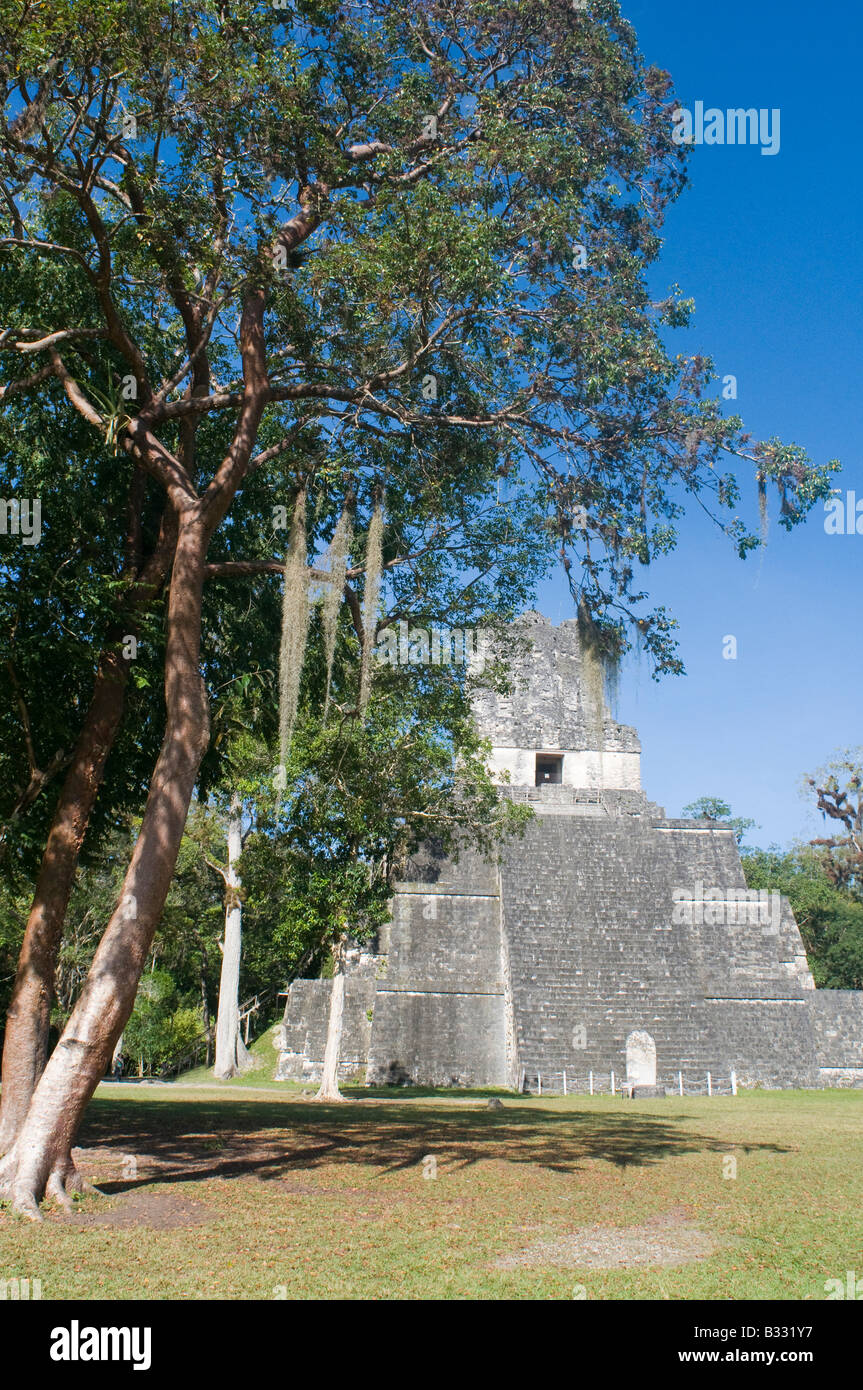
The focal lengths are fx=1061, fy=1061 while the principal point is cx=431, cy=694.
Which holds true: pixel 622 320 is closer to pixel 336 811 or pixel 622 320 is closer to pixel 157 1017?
pixel 336 811

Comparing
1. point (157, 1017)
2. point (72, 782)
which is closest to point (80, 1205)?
point (72, 782)

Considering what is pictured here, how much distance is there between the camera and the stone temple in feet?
68.4

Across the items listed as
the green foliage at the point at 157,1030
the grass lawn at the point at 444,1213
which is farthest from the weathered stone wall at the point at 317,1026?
the grass lawn at the point at 444,1213

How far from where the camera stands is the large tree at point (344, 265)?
775 cm

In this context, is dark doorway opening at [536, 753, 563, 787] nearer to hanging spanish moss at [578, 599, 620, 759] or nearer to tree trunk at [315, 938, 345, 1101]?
tree trunk at [315, 938, 345, 1101]

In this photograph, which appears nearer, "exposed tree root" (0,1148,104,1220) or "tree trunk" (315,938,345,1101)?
"exposed tree root" (0,1148,104,1220)

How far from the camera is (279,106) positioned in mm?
8344

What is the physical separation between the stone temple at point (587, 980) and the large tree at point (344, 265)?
988 centimetres

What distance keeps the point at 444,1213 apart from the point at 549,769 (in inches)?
1208

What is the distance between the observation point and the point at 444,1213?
671cm

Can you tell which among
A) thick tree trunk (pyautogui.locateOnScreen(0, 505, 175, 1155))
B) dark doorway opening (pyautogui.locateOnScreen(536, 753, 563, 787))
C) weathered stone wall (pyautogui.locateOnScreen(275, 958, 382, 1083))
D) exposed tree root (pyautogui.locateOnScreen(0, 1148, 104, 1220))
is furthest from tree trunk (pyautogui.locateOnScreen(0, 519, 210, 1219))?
dark doorway opening (pyautogui.locateOnScreen(536, 753, 563, 787))

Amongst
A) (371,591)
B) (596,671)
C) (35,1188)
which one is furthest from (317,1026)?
(35,1188)

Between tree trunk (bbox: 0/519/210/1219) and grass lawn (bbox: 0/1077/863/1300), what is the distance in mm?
348
